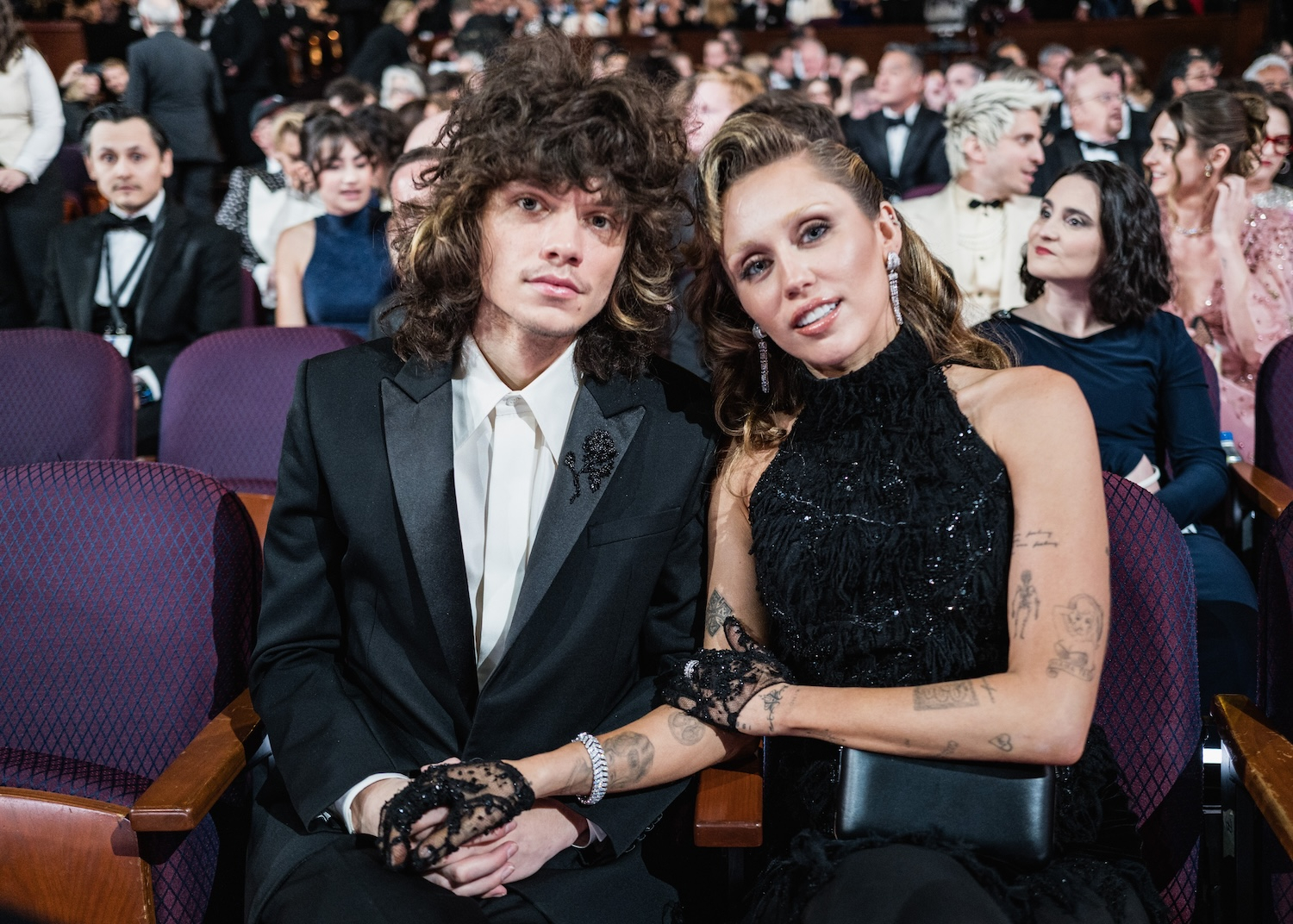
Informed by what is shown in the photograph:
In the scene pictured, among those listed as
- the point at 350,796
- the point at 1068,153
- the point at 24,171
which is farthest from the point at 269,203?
the point at 350,796

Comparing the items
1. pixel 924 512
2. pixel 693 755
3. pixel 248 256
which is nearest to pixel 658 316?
pixel 924 512

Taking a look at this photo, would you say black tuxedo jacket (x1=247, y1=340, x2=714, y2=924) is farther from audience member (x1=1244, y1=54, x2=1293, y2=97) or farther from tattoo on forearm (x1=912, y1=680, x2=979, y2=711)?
audience member (x1=1244, y1=54, x2=1293, y2=97)

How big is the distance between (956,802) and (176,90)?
632cm

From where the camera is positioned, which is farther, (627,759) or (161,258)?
(161,258)

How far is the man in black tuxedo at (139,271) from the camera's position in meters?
3.91

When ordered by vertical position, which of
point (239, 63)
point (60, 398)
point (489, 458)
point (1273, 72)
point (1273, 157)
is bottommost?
point (60, 398)

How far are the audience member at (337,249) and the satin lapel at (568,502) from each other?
7.85 ft

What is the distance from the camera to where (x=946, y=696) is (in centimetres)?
143

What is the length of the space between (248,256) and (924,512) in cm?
443

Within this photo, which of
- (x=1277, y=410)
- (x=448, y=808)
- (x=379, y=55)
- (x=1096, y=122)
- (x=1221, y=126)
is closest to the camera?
(x=448, y=808)

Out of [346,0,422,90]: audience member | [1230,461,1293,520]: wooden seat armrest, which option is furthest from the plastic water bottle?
[346,0,422,90]: audience member

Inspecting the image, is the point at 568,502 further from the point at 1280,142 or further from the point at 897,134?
the point at 897,134

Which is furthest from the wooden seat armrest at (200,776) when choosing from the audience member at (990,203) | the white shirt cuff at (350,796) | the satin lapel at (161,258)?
the audience member at (990,203)

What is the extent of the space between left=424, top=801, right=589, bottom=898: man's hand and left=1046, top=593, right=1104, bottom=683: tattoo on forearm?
0.63m
